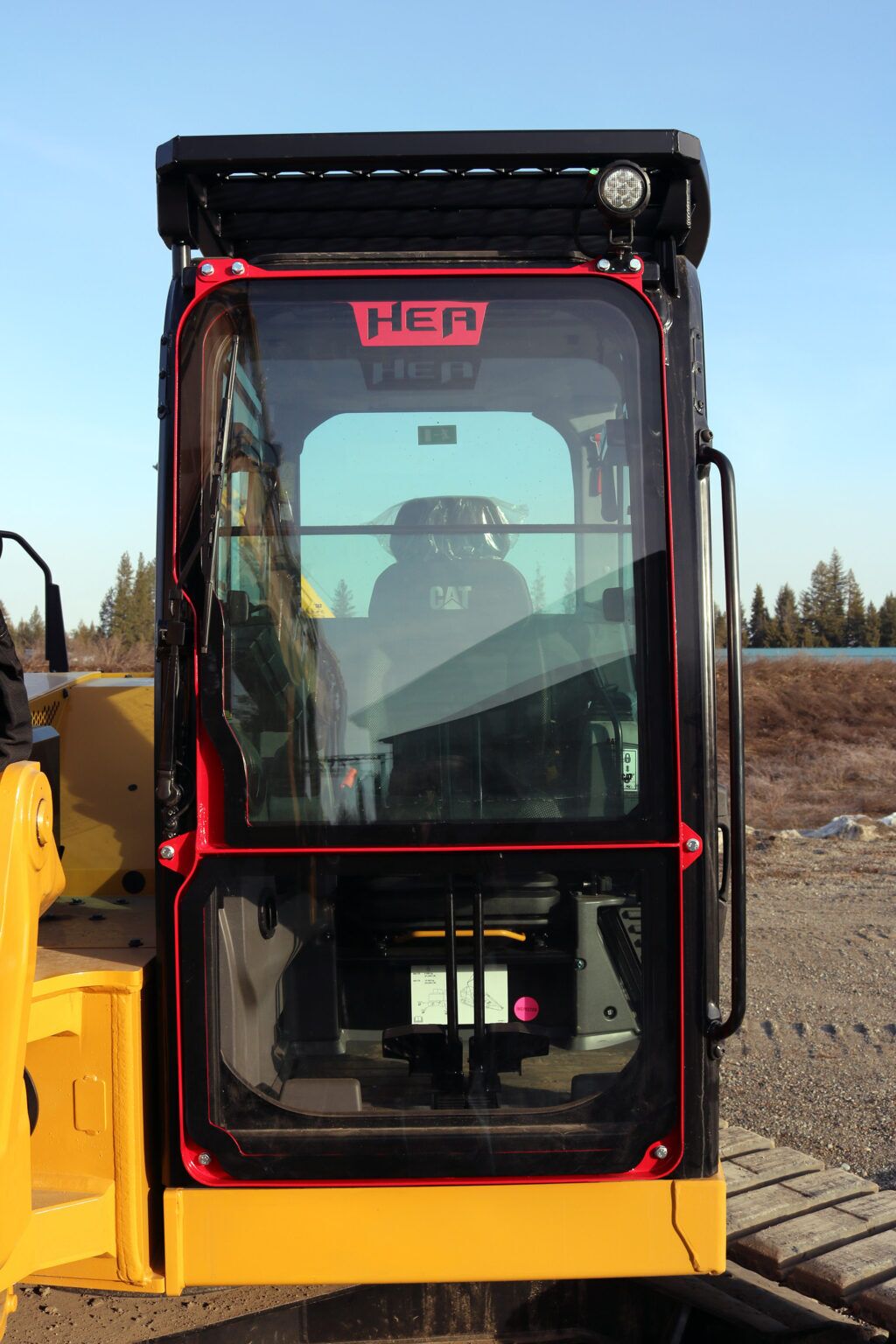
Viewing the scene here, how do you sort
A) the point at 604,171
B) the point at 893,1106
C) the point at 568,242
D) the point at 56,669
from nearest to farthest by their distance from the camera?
1. the point at 604,171
2. the point at 568,242
3. the point at 56,669
4. the point at 893,1106

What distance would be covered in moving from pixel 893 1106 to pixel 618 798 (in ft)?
10.7

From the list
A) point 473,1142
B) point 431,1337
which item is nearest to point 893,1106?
point 431,1337

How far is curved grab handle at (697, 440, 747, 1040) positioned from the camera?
2342mm

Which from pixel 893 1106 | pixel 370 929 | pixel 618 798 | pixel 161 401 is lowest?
pixel 893 1106

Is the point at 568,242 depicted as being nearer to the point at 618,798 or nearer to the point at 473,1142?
the point at 618,798

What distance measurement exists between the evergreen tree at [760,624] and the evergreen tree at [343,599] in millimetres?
45048

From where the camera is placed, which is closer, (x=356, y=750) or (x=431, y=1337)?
(x=356, y=750)

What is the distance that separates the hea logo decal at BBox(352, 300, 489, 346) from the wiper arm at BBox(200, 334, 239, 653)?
297 mm

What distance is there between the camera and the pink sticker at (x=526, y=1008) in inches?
106

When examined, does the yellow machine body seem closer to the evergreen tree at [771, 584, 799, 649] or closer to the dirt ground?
the dirt ground

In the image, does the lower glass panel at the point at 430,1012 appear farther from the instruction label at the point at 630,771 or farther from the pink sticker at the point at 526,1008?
the instruction label at the point at 630,771

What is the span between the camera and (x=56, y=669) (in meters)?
4.11

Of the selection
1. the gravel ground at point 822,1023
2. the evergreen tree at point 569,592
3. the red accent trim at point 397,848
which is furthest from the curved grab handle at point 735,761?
the gravel ground at point 822,1023

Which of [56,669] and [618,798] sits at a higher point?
[56,669]
